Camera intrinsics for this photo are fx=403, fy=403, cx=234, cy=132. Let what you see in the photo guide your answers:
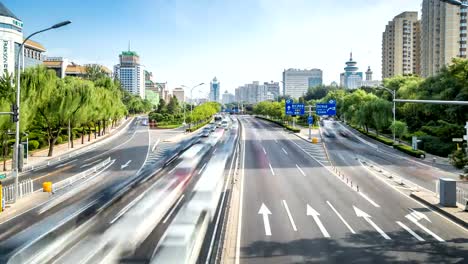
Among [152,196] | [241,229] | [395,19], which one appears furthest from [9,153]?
[395,19]

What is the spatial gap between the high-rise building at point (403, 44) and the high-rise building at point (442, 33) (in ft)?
151

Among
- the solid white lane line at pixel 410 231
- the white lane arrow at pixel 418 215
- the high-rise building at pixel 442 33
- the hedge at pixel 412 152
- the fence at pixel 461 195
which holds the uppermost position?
the high-rise building at pixel 442 33

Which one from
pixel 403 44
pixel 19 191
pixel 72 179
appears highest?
pixel 403 44

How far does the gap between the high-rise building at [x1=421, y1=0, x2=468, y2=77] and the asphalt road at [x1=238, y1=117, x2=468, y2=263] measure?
9683cm

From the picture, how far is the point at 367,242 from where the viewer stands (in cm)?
1730

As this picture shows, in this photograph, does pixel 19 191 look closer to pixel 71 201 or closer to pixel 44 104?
pixel 71 201

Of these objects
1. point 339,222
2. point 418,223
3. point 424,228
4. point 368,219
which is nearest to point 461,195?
point 418,223

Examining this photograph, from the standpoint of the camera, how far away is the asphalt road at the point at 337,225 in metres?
15.8

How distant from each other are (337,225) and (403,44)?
174m

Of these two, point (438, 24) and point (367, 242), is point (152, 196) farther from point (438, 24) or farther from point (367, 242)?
point (438, 24)

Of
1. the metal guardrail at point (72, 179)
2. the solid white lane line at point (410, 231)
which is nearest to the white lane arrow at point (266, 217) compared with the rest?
the solid white lane line at point (410, 231)

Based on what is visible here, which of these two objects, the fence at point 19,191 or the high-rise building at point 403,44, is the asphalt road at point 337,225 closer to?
the fence at point 19,191

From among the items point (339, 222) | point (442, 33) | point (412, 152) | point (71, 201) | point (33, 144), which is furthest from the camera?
point (442, 33)

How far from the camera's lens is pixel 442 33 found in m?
115
